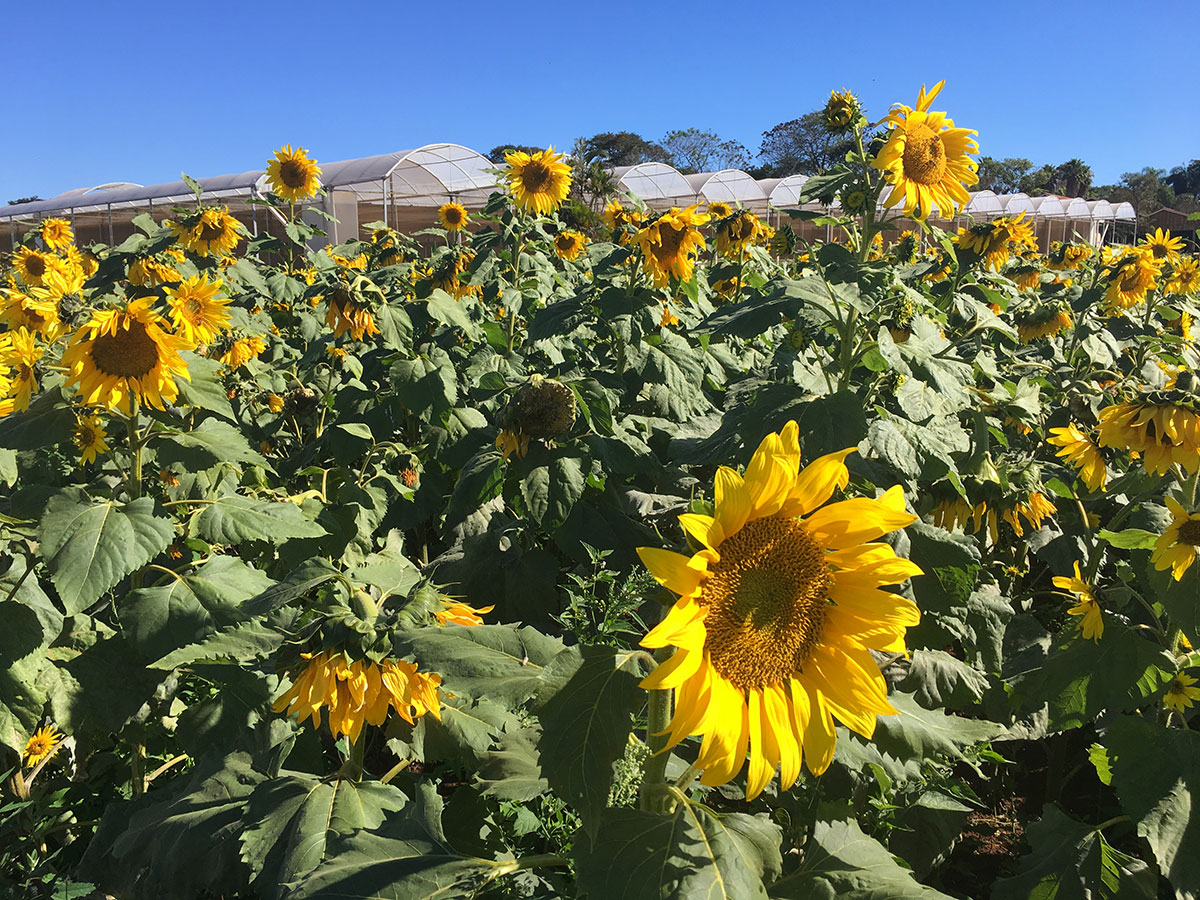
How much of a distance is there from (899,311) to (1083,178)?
92301 mm

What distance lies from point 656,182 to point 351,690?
1194 inches

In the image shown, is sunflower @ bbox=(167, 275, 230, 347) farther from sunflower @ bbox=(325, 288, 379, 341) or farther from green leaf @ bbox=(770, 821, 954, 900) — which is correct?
green leaf @ bbox=(770, 821, 954, 900)

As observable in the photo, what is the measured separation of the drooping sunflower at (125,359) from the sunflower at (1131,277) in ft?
20.5

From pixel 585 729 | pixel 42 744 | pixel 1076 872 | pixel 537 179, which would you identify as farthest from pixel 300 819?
pixel 537 179

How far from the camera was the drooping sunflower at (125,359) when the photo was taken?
6.71ft

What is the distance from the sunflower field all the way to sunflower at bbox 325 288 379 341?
0.02m

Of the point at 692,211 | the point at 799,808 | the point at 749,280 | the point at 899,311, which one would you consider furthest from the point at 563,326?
the point at 799,808

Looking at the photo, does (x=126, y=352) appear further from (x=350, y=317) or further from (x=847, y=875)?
(x=847, y=875)

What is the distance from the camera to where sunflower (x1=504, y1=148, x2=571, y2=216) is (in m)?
5.15

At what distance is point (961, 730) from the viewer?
65.4 inches

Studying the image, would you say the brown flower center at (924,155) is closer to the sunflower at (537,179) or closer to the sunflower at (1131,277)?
the sunflower at (537,179)

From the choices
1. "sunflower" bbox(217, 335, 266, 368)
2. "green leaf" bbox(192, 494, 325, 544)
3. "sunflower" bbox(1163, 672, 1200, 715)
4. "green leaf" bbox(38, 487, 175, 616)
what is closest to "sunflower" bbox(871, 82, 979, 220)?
"sunflower" bbox(1163, 672, 1200, 715)

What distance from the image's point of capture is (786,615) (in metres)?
1.20

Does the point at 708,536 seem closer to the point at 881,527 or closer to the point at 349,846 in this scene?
the point at 881,527
